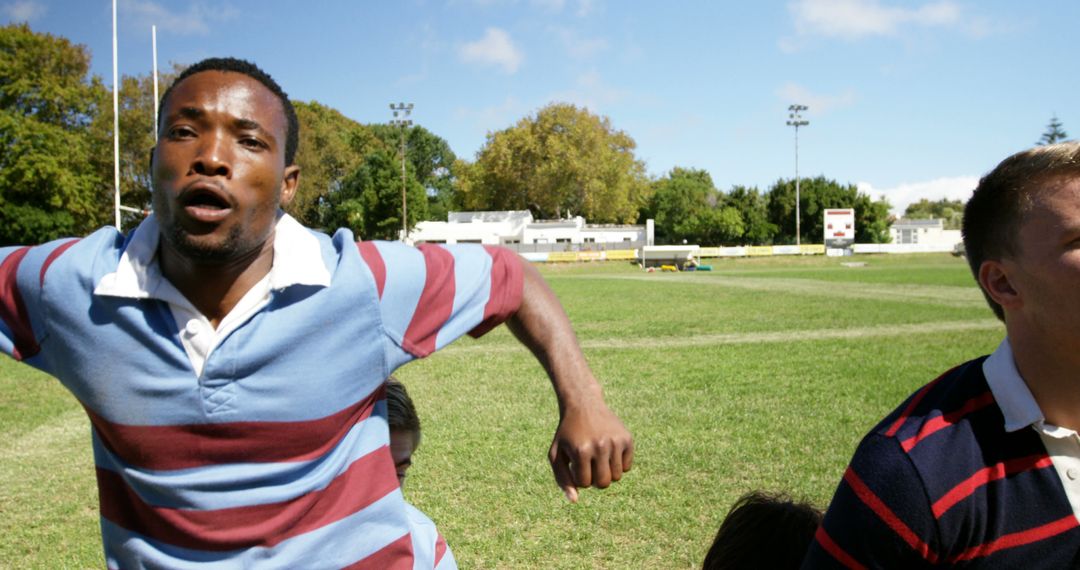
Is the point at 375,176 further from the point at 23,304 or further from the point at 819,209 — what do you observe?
the point at 23,304

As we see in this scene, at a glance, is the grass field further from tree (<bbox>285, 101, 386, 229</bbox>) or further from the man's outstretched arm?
tree (<bbox>285, 101, 386, 229</bbox>)

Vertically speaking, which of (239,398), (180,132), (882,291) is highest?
(180,132)

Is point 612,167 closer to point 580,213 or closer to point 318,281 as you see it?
point 580,213

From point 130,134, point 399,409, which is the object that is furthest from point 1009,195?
point 130,134

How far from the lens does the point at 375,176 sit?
6419cm

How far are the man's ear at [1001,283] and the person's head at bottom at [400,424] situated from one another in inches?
67.2

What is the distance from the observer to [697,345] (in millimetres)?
12477

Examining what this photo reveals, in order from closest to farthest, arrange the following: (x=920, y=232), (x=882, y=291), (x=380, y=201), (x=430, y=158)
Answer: (x=882, y=291)
(x=380, y=201)
(x=920, y=232)
(x=430, y=158)

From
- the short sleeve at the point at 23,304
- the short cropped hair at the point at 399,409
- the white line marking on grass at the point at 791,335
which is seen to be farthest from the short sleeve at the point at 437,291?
the white line marking on grass at the point at 791,335

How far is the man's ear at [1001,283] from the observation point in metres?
1.62

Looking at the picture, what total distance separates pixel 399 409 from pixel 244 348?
1157mm

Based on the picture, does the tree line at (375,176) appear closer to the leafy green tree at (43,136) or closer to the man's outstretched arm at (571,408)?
the leafy green tree at (43,136)

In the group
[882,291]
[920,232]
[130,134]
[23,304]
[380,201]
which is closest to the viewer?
[23,304]

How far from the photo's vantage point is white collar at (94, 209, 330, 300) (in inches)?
59.9
